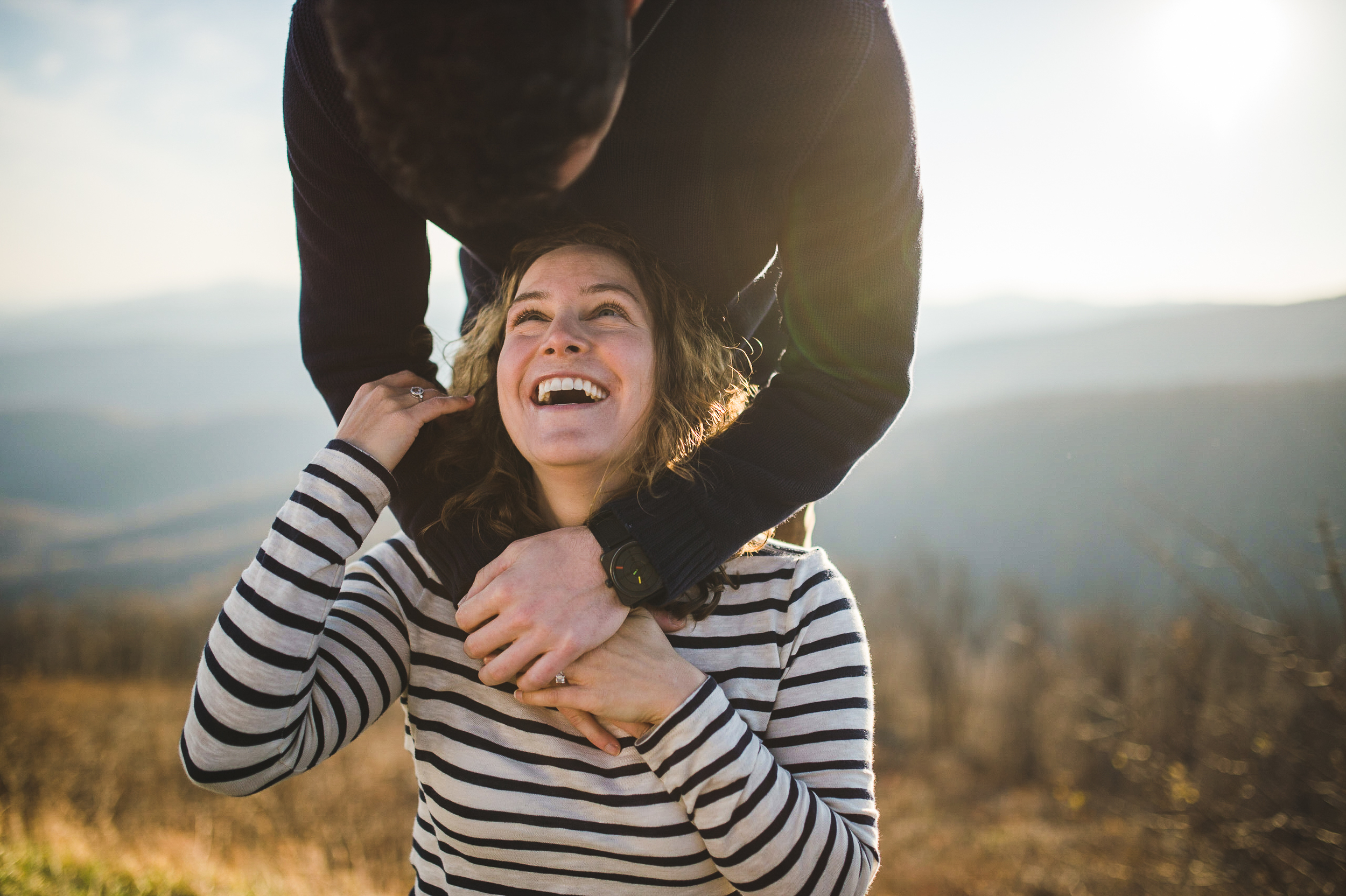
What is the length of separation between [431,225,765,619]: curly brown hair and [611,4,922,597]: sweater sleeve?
145 millimetres

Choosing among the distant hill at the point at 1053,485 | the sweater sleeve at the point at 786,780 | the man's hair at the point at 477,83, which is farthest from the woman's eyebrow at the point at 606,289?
the distant hill at the point at 1053,485

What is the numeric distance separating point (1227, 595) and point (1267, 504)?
21.5 metres

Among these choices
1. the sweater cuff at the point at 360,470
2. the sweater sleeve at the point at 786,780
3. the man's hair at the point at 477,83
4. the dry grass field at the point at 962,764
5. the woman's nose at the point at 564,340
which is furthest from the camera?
the dry grass field at the point at 962,764

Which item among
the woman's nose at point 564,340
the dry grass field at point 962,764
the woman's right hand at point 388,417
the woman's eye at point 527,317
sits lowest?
the dry grass field at point 962,764

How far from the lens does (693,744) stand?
1309 millimetres

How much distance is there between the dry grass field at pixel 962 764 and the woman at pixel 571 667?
2.36 m

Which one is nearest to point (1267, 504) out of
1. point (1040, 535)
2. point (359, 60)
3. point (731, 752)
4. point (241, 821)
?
point (731, 752)

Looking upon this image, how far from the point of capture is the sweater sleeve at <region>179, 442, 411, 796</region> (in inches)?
51.5

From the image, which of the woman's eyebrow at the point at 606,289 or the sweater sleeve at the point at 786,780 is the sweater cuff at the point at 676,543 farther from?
the woman's eyebrow at the point at 606,289

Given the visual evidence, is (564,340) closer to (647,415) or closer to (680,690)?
(647,415)

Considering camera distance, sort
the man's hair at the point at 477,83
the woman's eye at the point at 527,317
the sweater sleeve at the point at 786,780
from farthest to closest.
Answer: the woman's eye at the point at 527,317 < the sweater sleeve at the point at 786,780 < the man's hair at the point at 477,83

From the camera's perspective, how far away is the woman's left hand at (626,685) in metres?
1.32

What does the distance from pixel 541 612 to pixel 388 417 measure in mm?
531

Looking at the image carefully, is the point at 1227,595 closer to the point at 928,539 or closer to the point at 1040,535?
the point at 1040,535
